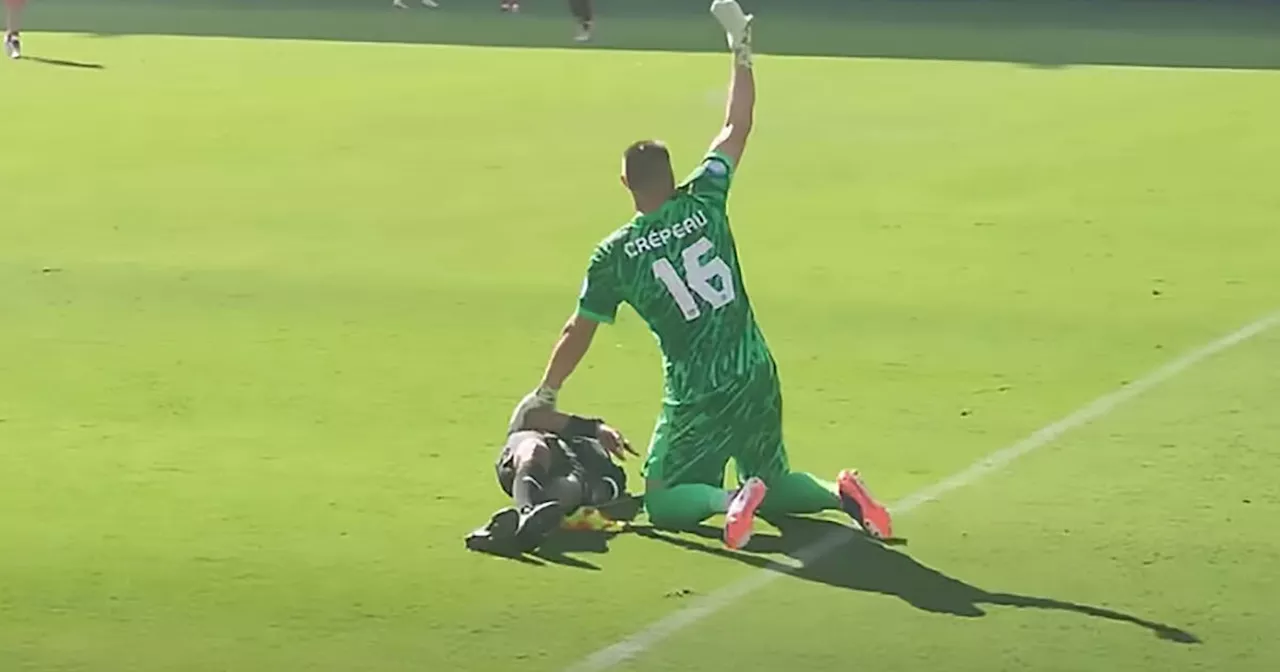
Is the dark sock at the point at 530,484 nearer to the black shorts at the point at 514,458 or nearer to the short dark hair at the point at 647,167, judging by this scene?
the black shorts at the point at 514,458

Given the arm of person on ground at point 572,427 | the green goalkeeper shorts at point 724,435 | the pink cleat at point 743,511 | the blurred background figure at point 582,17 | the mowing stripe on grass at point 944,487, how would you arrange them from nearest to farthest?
the mowing stripe on grass at point 944,487 → the pink cleat at point 743,511 → the green goalkeeper shorts at point 724,435 → the arm of person on ground at point 572,427 → the blurred background figure at point 582,17

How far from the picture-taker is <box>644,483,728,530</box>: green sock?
8828mm

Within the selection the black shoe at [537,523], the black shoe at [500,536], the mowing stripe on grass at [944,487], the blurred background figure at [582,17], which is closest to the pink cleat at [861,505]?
the mowing stripe on grass at [944,487]

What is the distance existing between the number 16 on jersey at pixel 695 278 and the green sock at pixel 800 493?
0.80 m

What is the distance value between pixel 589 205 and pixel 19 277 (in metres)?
4.39

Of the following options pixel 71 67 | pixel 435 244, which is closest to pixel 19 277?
pixel 435 244

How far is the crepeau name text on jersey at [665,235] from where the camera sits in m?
8.61

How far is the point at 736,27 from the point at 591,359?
349cm

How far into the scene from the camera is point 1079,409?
10.9m

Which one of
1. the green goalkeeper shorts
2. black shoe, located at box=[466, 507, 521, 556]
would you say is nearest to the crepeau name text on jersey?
the green goalkeeper shorts

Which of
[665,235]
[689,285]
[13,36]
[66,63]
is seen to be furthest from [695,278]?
[13,36]

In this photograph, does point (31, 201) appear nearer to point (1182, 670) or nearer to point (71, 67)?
point (71, 67)

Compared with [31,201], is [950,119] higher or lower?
higher

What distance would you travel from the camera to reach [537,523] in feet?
28.4
